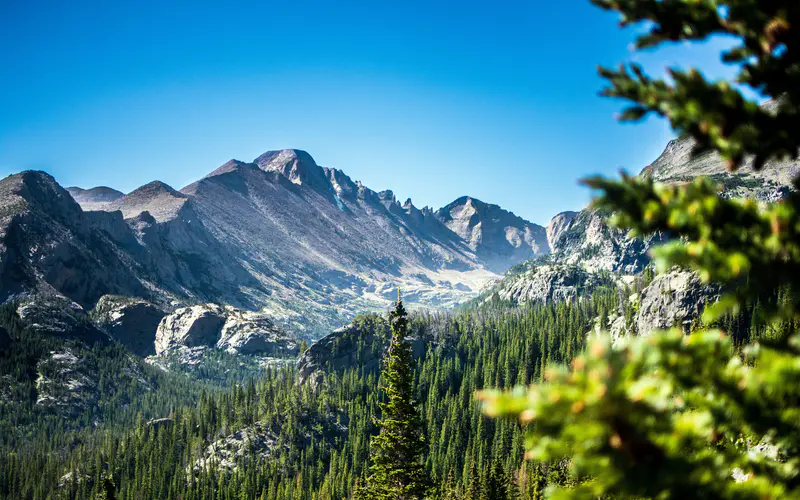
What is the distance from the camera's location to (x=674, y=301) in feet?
460

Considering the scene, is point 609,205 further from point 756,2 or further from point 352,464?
point 352,464

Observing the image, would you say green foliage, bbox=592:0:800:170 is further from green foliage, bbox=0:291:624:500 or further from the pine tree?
green foliage, bbox=0:291:624:500

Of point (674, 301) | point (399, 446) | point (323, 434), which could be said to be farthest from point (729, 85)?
point (323, 434)

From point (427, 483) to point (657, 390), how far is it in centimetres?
2757

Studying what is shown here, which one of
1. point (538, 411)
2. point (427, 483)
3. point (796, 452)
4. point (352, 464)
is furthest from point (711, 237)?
point (352, 464)

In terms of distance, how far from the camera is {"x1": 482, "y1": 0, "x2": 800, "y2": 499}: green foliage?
11.2 ft

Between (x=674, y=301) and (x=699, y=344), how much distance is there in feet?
510

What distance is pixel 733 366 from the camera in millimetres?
4215

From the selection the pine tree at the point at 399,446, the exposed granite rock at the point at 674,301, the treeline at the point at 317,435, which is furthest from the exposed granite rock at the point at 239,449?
the pine tree at the point at 399,446

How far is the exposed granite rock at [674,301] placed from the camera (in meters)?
136

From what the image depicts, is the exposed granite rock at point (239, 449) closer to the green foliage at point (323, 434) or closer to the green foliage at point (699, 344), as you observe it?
the green foliage at point (323, 434)

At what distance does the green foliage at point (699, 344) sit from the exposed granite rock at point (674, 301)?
482 feet

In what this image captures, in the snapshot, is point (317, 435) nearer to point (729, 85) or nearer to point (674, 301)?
point (674, 301)

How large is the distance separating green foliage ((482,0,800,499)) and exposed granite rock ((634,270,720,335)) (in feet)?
482
